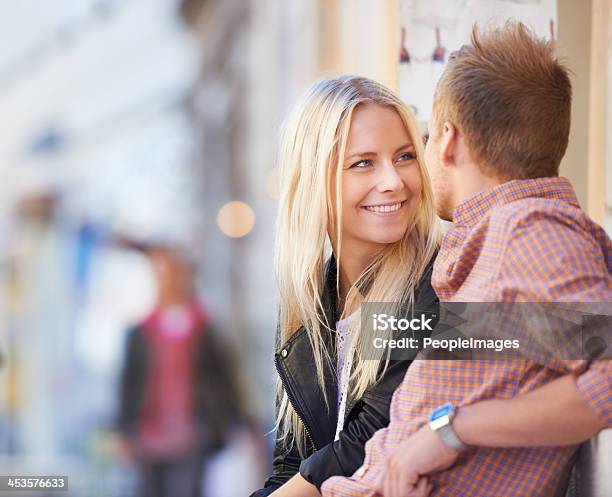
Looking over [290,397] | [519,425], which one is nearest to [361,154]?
[290,397]

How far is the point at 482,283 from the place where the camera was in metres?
1.48

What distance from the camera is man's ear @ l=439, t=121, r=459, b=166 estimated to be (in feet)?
5.38

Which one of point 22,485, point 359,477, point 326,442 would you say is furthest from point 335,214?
point 22,485

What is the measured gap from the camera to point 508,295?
56.2 inches

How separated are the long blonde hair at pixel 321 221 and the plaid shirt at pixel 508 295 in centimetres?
39

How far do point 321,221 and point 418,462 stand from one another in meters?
0.72

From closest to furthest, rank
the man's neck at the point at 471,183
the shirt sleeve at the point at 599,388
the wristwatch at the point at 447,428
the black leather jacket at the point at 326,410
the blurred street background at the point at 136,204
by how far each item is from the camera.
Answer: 1. the shirt sleeve at the point at 599,388
2. the wristwatch at the point at 447,428
3. the man's neck at the point at 471,183
4. the black leather jacket at the point at 326,410
5. the blurred street background at the point at 136,204

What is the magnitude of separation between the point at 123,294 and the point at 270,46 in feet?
9.08

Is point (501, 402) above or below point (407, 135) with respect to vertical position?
below

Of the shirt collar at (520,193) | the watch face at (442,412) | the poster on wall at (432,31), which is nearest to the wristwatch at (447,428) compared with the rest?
the watch face at (442,412)

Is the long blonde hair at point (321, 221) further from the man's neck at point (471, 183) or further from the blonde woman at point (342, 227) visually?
the man's neck at point (471, 183)

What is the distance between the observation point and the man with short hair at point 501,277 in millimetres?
1392

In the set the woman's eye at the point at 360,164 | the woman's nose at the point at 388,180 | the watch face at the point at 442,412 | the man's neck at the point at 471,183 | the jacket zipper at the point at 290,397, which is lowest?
the jacket zipper at the point at 290,397

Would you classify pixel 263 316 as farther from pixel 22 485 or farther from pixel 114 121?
pixel 22 485
